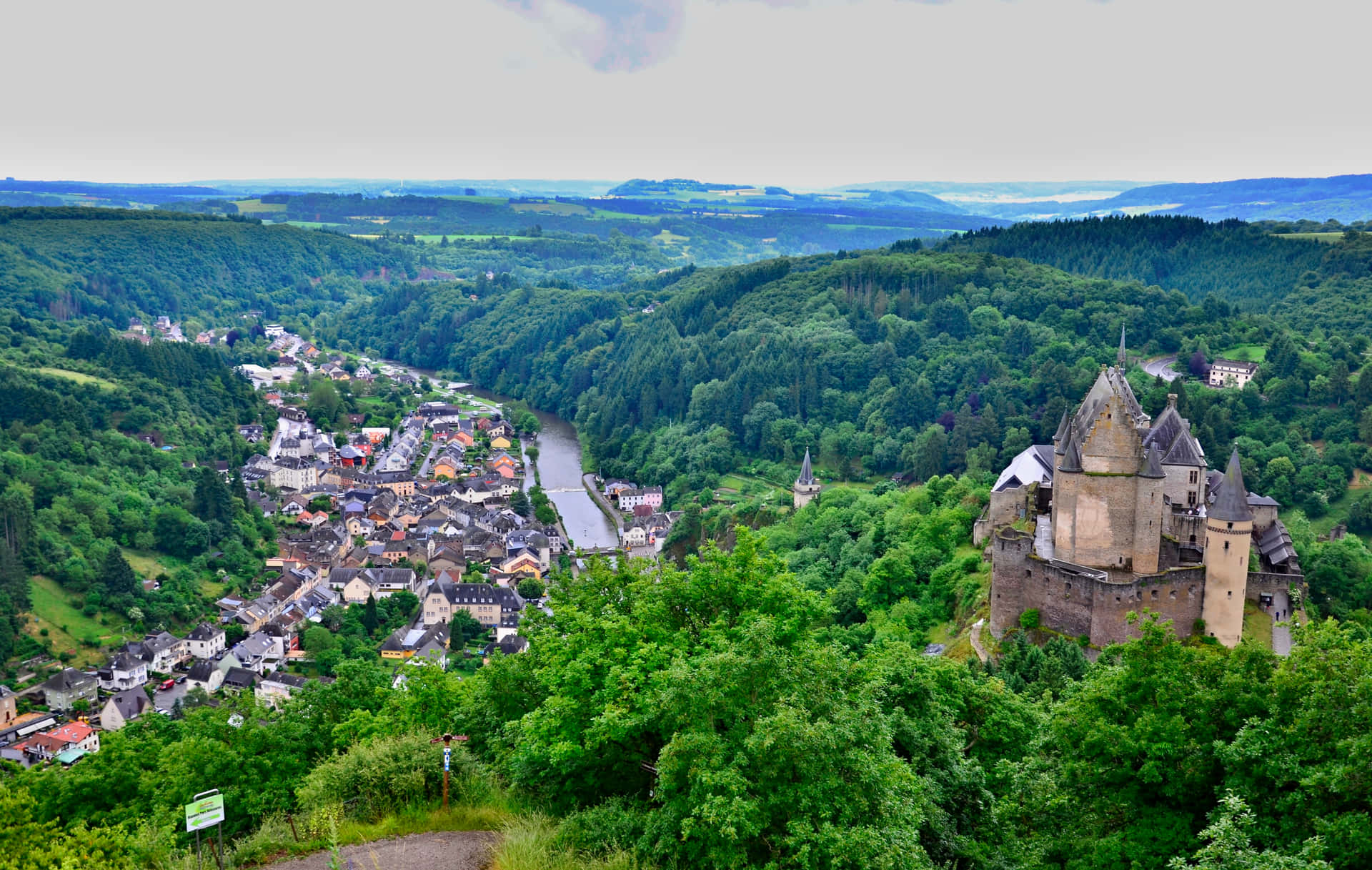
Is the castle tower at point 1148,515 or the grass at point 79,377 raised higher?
the castle tower at point 1148,515

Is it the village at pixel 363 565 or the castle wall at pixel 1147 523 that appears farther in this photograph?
the village at pixel 363 565

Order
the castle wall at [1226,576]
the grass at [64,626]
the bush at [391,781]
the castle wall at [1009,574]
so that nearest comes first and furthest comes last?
the bush at [391,781] < the castle wall at [1226,576] < the castle wall at [1009,574] < the grass at [64,626]

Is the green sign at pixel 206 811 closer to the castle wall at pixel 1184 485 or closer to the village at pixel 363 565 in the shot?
the village at pixel 363 565

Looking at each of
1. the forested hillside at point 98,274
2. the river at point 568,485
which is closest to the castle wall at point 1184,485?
the river at point 568,485

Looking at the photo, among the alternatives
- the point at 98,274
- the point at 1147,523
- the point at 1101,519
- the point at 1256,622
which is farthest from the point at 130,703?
the point at 98,274

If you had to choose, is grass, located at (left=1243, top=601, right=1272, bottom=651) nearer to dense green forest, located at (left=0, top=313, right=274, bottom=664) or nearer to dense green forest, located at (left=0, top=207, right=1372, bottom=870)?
dense green forest, located at (left=0, top=207, right=1372, bottom=870)

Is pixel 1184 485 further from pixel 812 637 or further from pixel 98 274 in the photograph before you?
pixel 98 274

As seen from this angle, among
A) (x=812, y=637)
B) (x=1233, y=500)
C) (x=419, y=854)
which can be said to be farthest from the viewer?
(x=1233, y=500)

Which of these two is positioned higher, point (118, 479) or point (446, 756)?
point (446, 756)
